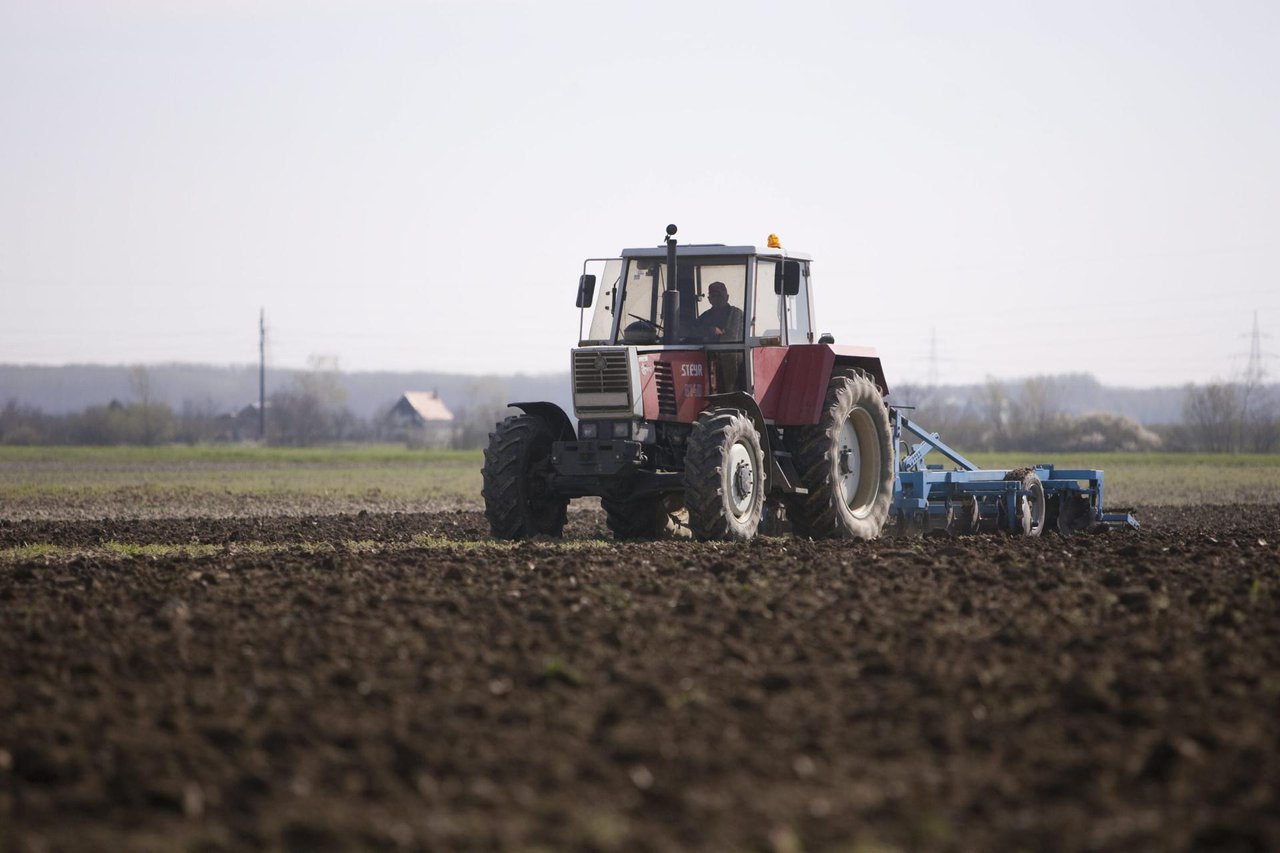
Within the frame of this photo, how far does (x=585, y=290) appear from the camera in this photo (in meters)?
15.3

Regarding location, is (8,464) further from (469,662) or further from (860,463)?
(469,662)

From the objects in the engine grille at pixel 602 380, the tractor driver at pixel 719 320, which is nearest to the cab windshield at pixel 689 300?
the tractor driver at pixel 719 320

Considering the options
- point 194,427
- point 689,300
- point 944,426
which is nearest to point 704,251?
point 689,300

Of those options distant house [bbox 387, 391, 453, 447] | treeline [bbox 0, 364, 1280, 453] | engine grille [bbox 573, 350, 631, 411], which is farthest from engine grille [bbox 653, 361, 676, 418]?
distant house [bbox 387, 391, 453, 447]

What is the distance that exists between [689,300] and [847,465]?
2486 millimetres

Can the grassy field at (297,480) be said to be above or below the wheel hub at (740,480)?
below

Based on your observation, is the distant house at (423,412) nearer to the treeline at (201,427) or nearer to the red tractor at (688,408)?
the treeline at (201,427)

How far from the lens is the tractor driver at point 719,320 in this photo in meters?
15.3

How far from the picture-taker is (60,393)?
194m

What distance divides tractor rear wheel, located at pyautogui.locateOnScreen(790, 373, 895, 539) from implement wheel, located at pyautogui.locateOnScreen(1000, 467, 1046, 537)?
1.78m

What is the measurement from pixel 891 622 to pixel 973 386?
14798 cm

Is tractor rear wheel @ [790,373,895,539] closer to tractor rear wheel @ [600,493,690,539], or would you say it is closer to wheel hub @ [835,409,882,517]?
wheel hub @ [835,409,882,517]

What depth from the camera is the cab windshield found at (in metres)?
15.4

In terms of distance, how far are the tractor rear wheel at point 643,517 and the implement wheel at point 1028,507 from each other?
3946 mm
